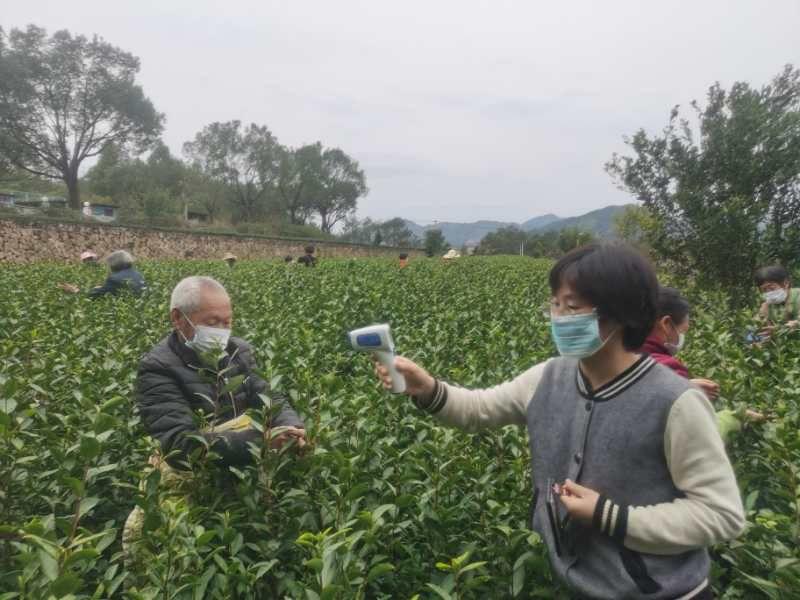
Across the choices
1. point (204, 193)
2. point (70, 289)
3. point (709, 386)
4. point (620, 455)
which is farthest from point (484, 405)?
point (204, 193)

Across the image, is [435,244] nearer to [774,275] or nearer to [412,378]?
[774,275]

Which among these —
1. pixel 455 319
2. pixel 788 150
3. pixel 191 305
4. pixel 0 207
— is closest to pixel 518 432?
pixel 191 305

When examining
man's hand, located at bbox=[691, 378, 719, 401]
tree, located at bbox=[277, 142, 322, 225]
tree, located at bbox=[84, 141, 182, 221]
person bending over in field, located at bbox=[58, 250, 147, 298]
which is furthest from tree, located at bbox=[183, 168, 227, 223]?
man's hand, located at bbox=[691, 378, 719, 401]

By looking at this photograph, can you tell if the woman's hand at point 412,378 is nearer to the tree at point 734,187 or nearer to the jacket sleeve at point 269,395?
the jacket sleeve at point 269,395

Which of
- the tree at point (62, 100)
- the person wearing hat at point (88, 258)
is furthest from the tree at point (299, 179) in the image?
the person wearing hat at point (88, 258)

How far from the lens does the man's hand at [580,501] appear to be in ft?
5.02

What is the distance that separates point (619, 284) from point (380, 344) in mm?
732

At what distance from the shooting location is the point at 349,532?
6.34 feet

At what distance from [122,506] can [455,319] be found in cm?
486

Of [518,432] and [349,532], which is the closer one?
[349,532]

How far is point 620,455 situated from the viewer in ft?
5.20

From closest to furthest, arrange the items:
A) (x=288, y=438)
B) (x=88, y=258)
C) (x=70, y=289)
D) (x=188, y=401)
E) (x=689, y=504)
Result: (x=689, y=504), (x=288, y=438), (x=188, y=401), (x=70, y=289), (x=88, y=258)

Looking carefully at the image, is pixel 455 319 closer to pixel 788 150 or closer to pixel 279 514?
pixel 279 514

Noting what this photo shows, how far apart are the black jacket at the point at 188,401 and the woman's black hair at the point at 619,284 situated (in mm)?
1185
